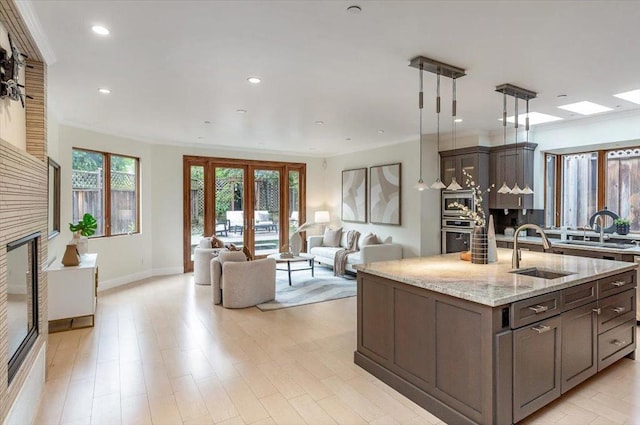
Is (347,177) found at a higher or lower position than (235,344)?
higher

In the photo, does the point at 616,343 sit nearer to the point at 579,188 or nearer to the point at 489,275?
the point at 489,275

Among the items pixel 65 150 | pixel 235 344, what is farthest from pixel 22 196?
pixel 65 150

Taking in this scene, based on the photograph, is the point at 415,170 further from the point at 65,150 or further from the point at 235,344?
the point at 65,150

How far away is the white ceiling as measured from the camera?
7.77 feet

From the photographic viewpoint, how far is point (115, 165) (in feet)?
21.2

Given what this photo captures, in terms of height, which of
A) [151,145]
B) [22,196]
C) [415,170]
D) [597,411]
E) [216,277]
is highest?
[151,145]

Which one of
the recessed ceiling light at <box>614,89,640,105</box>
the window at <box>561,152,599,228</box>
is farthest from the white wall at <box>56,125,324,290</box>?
the recessed ceiling light at <box>614,89,640,105</box>

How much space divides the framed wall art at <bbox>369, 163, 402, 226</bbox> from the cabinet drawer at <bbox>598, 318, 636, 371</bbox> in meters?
4.03

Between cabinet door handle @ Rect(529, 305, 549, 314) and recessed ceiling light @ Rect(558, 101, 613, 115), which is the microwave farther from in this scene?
cabinet door handle @ Rect(529, 305, 549, 314)

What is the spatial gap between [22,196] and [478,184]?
5.85 meters

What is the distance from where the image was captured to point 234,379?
305cm

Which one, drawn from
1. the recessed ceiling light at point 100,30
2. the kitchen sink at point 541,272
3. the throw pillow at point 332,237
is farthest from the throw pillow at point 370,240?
the recessed ceiling light at point 100,30

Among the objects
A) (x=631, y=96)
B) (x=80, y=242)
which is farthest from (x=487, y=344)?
(x=80, y=242)

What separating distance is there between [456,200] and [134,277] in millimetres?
6026
